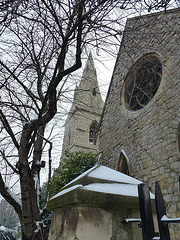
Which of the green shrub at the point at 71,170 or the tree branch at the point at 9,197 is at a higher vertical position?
the green shrub at the point at 71,170

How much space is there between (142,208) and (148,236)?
11 centimetres

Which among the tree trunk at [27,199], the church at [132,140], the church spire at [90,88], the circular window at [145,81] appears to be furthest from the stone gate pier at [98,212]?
the circular window at [145,81]

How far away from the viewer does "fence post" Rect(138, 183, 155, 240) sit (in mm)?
825

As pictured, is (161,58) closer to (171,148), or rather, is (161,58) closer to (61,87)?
(171,148)

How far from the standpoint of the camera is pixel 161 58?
216 inches

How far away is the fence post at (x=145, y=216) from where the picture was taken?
0.83 m

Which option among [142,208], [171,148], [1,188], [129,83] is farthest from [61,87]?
[142,208]

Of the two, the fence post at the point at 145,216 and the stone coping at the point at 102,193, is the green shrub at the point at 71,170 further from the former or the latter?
the fence post at the point at 145,216

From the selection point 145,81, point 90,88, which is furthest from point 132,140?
point 90,88

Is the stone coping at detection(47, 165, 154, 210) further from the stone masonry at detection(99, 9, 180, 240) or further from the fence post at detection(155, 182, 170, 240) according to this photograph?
the stone masonry at detection(99, 9, 180, 240)

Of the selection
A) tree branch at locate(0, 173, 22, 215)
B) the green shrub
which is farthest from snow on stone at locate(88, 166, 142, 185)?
the green shrub

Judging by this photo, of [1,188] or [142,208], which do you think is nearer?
[142,208]

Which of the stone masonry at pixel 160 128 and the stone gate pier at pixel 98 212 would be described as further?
the stone masonry at pixel 160 128

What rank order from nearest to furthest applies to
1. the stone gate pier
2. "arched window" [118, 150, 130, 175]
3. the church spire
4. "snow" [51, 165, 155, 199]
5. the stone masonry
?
the stone gate pier < "snow" [51, 165, 155, 199] < the church spire < the stone masonry < "arched window" [118, 150, 130, 175]
